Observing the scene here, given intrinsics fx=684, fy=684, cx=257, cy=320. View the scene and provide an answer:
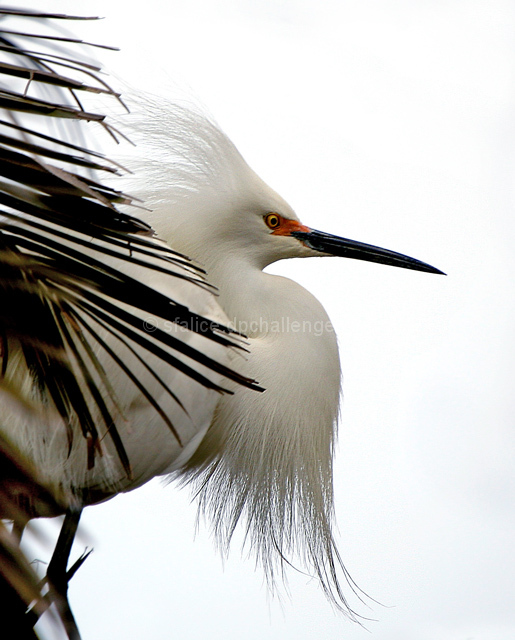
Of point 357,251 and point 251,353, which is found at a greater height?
point 357,251

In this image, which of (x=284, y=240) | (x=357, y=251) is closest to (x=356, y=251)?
(x=357, y=251)

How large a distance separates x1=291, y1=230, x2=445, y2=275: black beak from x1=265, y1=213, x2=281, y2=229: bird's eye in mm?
85

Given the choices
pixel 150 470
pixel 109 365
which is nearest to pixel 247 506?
pixel 150 470

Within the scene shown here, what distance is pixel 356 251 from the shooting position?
1869 mm

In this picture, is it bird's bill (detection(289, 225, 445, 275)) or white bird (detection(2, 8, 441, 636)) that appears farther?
bird's bill (detection(289, 225, 445, 275))

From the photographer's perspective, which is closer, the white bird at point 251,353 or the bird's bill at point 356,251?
the white bird at point 251,353

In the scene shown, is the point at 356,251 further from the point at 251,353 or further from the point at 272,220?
the point at 251,353

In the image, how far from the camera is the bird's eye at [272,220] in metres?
1.82

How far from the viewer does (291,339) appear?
1748 mm

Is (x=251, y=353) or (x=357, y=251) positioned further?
(x=357, y=251)

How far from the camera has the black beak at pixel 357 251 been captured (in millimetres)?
1860

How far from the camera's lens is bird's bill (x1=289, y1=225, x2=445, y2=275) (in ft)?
6.10

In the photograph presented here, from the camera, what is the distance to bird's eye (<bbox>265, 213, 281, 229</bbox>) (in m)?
1.82

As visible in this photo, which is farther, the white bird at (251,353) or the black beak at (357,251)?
the black beak at (357,251)
